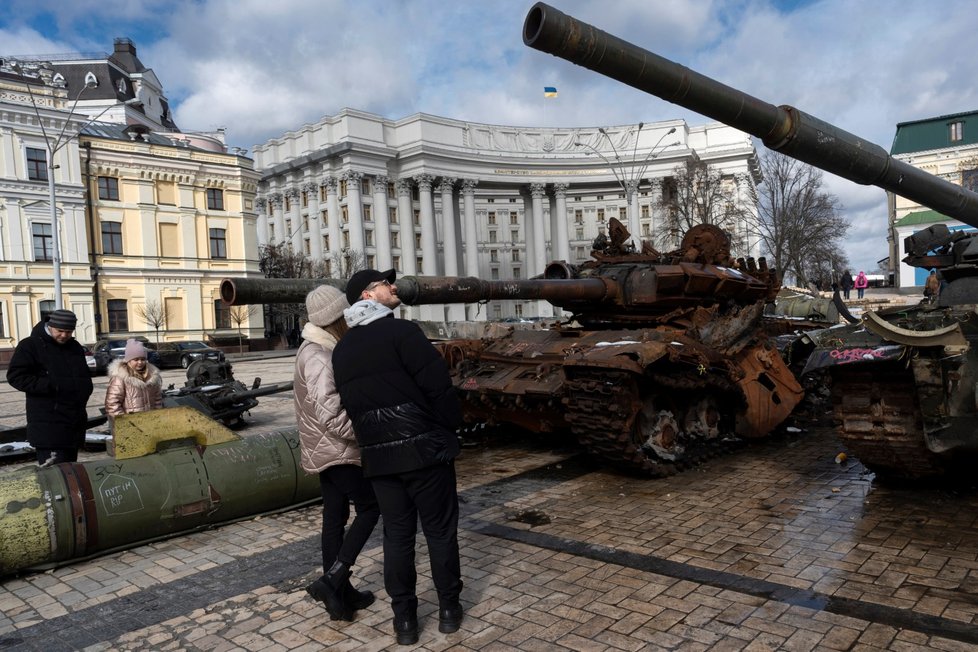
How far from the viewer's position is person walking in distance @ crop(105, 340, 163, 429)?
6.39 meters

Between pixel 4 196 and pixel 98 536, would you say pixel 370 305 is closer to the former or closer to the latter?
pixel 98 536

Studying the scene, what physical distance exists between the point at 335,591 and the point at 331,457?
28.7 inches

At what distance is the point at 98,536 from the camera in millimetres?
5289

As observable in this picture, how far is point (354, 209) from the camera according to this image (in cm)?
6481

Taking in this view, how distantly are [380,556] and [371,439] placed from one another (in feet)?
5.73

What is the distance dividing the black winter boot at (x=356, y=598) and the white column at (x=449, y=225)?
61.8 metres

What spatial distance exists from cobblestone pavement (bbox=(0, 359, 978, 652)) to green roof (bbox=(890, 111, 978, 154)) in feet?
154

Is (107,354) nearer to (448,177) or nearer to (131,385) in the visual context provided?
(131,385)

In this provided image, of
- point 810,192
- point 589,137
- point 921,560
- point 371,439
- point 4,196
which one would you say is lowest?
point 921,560

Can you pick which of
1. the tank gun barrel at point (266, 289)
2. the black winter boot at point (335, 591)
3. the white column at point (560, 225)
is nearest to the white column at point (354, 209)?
the white column at point (560, 225)

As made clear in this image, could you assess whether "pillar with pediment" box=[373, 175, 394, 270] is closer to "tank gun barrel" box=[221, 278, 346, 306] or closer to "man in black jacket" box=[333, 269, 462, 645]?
"tank gun barrel" box=[221, 278, 346, 306]

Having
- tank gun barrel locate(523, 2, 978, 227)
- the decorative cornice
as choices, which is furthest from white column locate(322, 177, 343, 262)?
tank gun barrel locate(523, 2, 978, 227)

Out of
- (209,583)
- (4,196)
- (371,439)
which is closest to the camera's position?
(371,439)

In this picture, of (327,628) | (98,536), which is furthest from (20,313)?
(327,628)
